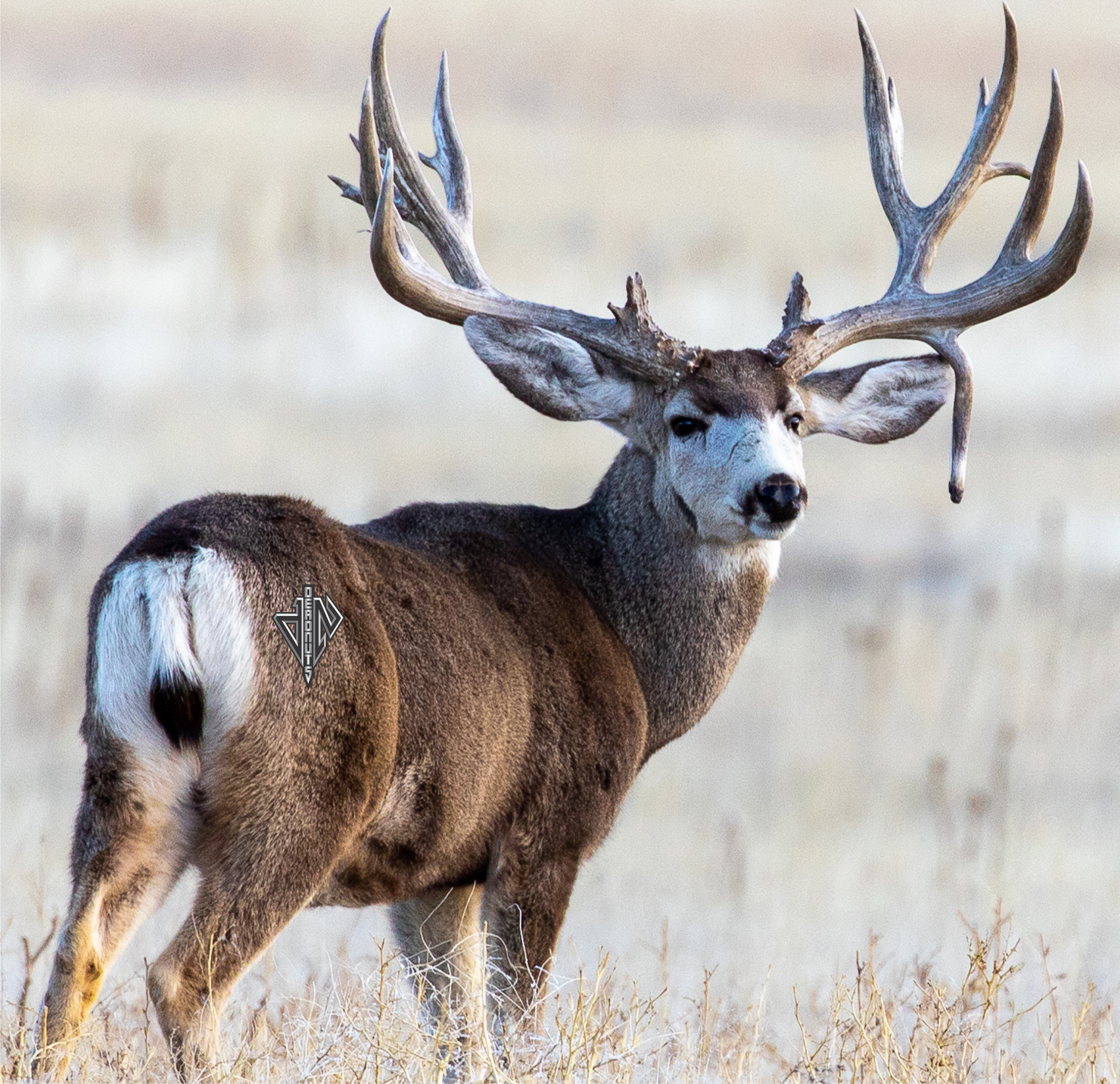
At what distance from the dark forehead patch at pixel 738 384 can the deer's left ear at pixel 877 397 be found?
363 millimetres

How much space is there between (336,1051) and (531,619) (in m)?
1.76

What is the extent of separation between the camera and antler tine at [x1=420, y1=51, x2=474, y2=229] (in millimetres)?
8359

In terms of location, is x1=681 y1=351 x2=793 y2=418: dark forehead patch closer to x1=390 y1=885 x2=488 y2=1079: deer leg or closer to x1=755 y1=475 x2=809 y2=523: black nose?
x1=755 y1=475 x2=809 y2=523: black nose

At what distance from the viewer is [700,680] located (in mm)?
7367

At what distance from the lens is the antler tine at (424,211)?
783 cm

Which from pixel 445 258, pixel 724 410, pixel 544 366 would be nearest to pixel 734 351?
pixel 724 410

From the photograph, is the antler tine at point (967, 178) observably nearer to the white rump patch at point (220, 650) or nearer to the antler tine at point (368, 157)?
the antler tine at point (368, 157)

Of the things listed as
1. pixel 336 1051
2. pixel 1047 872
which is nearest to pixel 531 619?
pixel 336 1051

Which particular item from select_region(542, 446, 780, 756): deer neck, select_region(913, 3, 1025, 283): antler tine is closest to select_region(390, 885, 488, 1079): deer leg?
select_region(542, 446, 780, 756): deer neck

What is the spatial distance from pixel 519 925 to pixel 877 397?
2.70 meters

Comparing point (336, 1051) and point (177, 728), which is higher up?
point (177, 728)

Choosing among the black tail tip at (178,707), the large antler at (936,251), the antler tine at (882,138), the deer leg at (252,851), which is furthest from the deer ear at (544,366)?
the black tail tip at (178,707)

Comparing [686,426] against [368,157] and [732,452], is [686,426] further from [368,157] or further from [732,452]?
[368,157]

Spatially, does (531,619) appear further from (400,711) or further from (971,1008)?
(971,1008)
